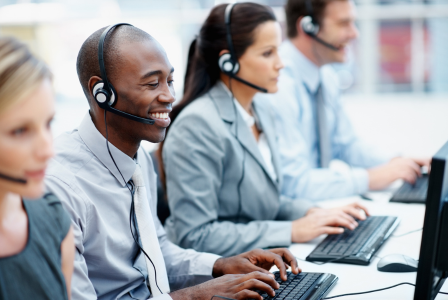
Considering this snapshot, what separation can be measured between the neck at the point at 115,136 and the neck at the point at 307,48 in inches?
55.9

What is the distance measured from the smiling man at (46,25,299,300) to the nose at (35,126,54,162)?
0.99ft

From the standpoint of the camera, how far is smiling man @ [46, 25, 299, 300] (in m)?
1.05

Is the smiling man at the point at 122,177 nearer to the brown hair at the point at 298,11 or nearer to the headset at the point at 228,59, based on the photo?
the headset at the point at 228,59

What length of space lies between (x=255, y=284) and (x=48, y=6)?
4.42 m

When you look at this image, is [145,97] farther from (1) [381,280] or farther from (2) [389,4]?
(2) [389,4]

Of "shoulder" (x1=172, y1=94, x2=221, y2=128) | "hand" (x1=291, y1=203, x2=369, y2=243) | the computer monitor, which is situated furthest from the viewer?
"shoulder" (x1=172, y1=94, x2=221, y2=128)

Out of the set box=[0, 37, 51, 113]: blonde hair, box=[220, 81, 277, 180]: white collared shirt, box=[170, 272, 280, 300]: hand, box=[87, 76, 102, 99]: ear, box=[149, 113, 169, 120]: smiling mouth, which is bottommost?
box=[170, 272, 280, 300]: hand

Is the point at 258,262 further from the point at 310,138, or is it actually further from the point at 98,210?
the point at 310,138

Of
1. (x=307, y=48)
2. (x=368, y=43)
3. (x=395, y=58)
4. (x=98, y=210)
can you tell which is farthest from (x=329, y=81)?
(x=395, y=58)

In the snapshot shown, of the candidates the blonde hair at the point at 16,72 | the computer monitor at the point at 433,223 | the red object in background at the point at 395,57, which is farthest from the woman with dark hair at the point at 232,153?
the red object in background at the point at 395,57

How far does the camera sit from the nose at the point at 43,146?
70 centimetres

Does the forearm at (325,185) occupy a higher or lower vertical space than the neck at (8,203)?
lower

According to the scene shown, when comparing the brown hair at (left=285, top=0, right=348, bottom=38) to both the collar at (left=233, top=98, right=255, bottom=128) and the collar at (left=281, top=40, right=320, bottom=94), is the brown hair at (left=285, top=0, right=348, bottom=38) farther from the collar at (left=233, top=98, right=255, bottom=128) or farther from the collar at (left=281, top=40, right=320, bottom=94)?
the collar at (left=233, top=98, right=255, bottom=128)

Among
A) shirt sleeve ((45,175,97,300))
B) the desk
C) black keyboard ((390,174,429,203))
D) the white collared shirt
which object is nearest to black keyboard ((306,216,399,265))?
the desk
